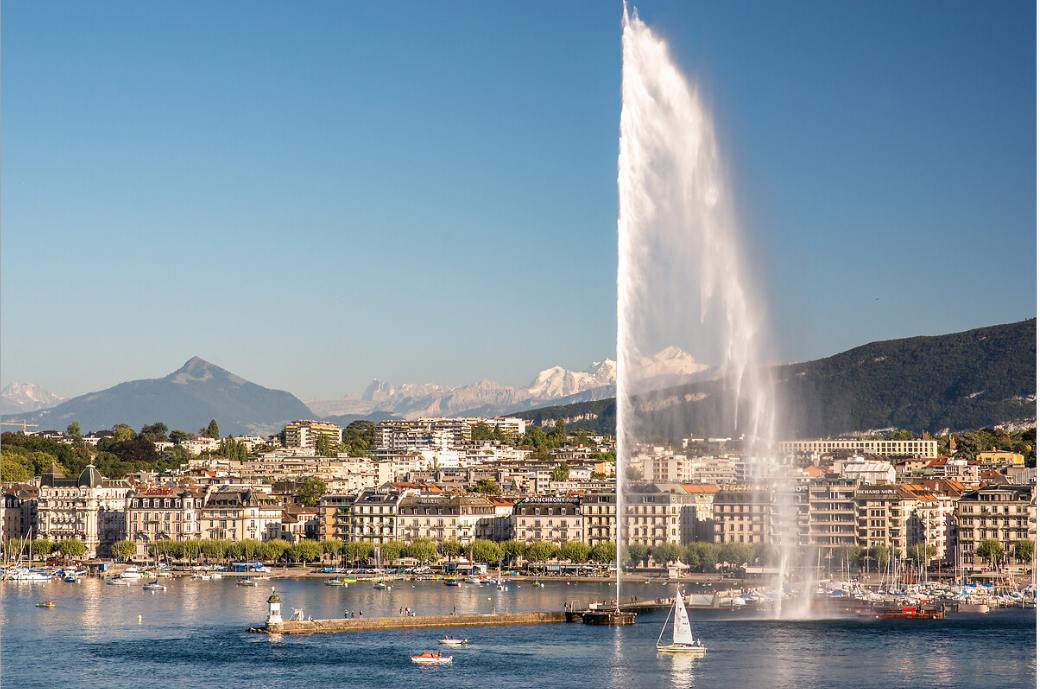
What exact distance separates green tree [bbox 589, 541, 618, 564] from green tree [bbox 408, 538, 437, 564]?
9101 mm

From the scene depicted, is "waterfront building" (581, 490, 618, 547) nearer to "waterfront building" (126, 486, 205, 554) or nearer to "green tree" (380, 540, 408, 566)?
"green tree" (380, 540, 408, 566)

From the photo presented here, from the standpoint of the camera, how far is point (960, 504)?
3036 inches

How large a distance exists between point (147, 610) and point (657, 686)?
27.6m

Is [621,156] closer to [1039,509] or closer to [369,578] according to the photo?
[1039,509]

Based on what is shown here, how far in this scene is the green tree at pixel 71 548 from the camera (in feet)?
294

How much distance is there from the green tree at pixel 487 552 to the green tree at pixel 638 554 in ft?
32.7

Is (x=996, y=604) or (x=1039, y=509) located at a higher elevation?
(x=1039, y=509)

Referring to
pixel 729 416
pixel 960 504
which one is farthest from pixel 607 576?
pixel 729 416

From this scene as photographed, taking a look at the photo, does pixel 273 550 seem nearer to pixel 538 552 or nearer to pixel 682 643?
pixel 538 552

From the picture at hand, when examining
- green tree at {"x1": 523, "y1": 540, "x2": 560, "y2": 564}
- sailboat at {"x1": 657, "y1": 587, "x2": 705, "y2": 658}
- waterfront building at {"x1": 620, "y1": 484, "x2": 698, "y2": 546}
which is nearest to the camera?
sailboat at {"x1": 657, "y1": 587, "x2": 705, "y2": 658}

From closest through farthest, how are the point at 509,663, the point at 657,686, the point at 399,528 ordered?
1. the point at 657,686
2. the point at 509,663
3. the point at 399,528

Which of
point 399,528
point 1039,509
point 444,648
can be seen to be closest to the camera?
point 1039,509

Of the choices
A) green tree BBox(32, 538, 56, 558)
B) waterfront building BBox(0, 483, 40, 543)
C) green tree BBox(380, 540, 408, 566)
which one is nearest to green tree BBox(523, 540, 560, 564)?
green tree BBox(380, 540, 408, 566)

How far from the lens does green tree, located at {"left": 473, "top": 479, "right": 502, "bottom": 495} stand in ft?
360
